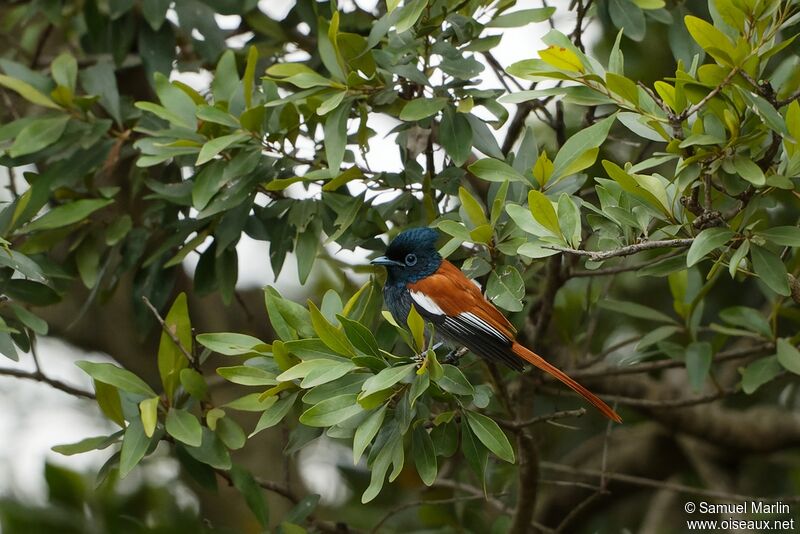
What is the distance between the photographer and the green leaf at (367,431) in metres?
2.45

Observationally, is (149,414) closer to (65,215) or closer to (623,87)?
(65,215)

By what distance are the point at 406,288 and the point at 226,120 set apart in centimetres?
84

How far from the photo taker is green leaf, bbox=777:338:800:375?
3.41m

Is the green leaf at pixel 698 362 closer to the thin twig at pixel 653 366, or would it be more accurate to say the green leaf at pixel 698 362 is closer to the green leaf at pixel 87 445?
the thin twig at pixel 653 366

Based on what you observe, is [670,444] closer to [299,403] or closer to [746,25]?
[299,403]

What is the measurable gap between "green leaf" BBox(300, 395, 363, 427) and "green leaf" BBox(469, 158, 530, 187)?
0.77 metres

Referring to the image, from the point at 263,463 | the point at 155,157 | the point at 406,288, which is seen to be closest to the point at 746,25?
the point at 406,288

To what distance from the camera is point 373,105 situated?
3.26 metres

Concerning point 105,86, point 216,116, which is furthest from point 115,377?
point 105,86

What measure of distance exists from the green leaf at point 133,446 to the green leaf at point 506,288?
43.5 inches

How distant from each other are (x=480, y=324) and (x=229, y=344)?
846 mm

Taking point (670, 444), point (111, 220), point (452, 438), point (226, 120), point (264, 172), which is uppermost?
point (226, 120)

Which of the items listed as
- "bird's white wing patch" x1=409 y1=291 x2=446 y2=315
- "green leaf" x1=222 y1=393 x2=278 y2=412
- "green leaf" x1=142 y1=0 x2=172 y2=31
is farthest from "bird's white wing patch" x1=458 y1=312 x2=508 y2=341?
"green leaf" x1=142 y1=0 x2=172 y2=31

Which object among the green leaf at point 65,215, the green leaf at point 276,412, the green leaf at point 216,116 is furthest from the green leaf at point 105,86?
the green leaf at point 276,412
